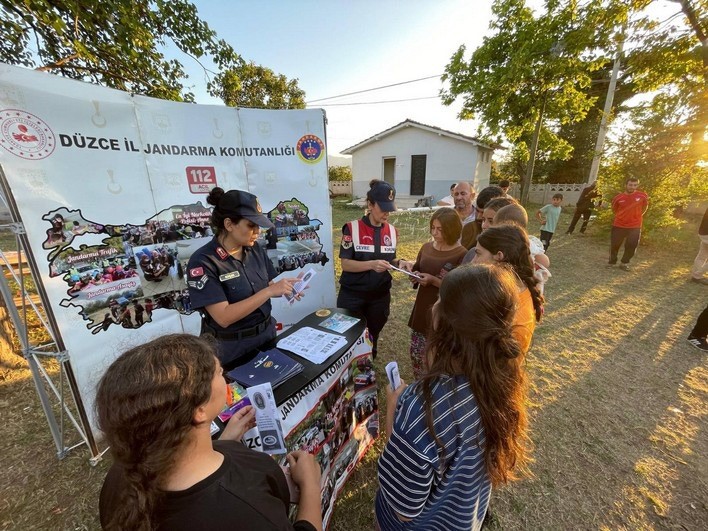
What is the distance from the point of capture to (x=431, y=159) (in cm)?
1669

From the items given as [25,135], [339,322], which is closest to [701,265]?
[339,322]

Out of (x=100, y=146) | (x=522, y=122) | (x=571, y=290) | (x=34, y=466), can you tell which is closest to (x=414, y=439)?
(x=100, y=146)

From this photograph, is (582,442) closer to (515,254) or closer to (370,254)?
(515,254)

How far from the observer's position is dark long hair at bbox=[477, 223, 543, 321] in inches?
66.1

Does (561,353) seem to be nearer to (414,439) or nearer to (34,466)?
(414,439)

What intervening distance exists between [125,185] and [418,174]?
16.9 meters

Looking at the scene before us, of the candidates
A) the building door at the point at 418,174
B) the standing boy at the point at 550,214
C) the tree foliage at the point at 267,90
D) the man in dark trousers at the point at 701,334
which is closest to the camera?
the man in dark trousers at the point at 701,334

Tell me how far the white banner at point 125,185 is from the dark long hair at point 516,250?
7.70 feet

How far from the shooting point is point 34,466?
7.25ft

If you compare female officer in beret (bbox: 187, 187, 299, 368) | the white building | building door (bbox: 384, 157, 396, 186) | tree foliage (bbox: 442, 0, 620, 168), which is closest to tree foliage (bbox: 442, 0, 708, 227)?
tree foliage (bbox: 442, 0, 620, 168)

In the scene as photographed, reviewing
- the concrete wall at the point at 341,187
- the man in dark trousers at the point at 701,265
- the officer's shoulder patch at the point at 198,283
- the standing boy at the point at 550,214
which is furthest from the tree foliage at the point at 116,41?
the concrete wall at the point at 341,187

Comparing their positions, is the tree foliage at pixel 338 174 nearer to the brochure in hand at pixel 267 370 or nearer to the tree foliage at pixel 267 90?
the tree foliage at pixel 267 90

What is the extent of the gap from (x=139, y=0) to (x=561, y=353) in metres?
6.93

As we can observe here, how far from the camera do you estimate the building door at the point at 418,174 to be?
17.1 meters
